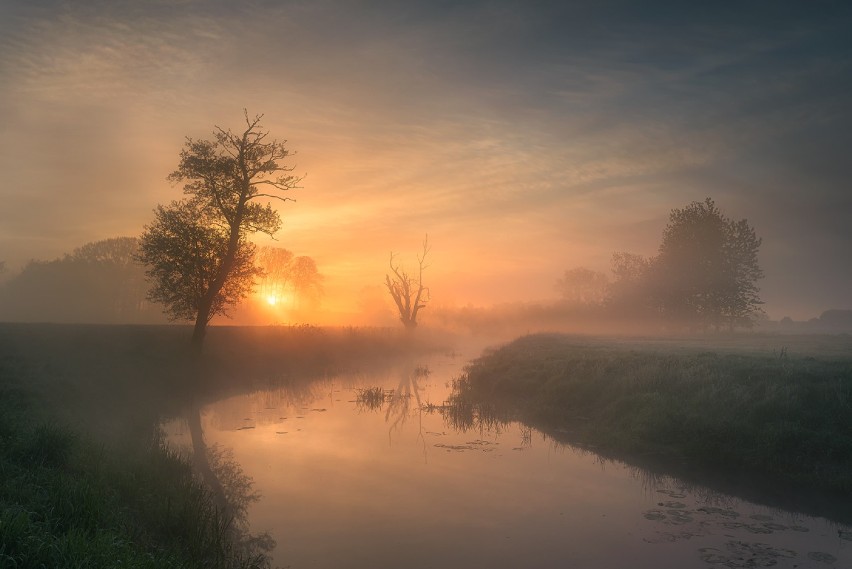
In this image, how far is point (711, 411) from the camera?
1741 cm

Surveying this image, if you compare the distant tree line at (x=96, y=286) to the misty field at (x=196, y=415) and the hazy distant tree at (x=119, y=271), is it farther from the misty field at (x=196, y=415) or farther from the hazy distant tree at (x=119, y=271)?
the misty field at (x=196, y=415)

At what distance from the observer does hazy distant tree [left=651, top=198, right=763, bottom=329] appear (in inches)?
2346

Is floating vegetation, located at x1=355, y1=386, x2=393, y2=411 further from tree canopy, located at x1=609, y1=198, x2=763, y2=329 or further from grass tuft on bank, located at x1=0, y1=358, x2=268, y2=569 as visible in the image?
tree canopy, located at x1=609, y1=198, x2=763, y2=329

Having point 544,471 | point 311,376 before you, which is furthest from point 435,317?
point 544,471

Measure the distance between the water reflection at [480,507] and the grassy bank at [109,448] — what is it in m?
1.60

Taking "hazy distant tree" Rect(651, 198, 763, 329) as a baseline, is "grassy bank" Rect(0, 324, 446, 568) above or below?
below

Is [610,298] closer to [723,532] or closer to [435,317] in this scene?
[435,317]

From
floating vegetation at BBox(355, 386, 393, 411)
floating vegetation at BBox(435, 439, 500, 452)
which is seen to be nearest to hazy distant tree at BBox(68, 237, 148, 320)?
floating vegetation at BBox(355, 386, 393, 411)

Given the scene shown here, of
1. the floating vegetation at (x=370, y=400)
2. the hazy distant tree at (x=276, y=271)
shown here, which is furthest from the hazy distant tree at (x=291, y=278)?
the floating vegetation at (x=370, y=400)

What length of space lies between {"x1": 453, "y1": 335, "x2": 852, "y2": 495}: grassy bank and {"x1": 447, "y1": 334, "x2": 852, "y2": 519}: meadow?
0.11ft

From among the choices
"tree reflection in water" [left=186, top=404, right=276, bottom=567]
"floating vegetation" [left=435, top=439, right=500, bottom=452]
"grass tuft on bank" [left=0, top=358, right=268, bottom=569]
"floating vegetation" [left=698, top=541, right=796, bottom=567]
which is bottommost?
"tree reflection in water" [left=186, top=404, right=276, bottom=567]

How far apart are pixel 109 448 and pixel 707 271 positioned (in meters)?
64.1

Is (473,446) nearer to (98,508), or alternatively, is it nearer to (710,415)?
(710,415)

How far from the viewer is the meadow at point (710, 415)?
14.7 metres
